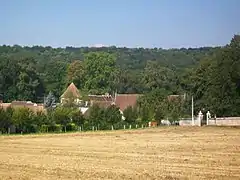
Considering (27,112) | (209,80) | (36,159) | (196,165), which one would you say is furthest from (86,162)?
(209,80)

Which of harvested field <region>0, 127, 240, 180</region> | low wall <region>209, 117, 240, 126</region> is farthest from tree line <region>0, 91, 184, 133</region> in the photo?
harvested field <region>0, 127, 240, 180</region>

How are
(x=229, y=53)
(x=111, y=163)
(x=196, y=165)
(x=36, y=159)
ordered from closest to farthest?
1. (x=196, y=165)
2. (x=111, y=163)
3. (x=36, y=159)
4. (x=229, y=53)

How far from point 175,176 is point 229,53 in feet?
202

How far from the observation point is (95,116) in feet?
246

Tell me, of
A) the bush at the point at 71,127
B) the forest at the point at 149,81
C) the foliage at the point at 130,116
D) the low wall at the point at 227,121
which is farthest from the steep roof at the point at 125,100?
the bush at the point at 71,127

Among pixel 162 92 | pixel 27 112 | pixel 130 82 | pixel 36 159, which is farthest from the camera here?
pixel 130 82

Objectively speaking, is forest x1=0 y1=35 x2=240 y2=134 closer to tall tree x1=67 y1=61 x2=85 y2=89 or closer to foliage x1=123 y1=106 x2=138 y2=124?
tall tree x1=67 y1=61 x2=85 y2=89

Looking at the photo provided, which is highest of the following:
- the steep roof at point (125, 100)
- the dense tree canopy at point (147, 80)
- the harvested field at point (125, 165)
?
the dense tree canopy at point (147, 80)

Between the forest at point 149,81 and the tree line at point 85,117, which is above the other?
the forest at point 149,81

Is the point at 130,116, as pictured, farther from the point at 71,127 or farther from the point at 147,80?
the point at 147,80

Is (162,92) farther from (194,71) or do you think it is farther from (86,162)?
(86,162)

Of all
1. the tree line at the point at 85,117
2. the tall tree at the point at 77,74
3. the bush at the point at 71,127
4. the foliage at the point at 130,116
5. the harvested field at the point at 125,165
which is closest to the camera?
the harvested field at the point at 125,165

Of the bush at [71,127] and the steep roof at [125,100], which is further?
the steep roof at [125,100]

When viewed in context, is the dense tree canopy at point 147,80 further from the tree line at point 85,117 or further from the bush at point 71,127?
the bush at point 71,127
